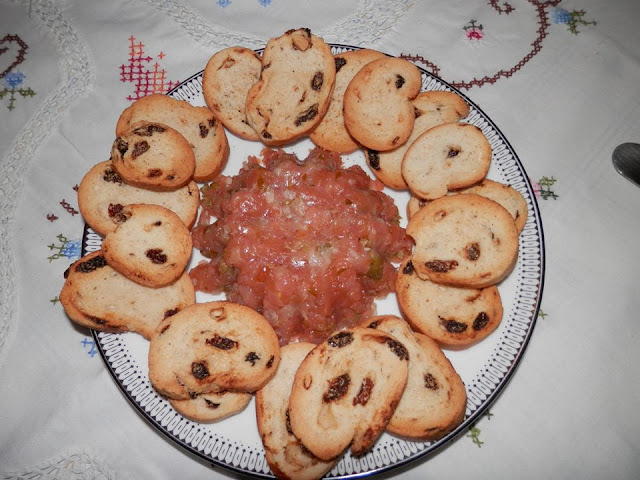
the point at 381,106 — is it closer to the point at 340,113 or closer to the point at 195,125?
the point at 340,113

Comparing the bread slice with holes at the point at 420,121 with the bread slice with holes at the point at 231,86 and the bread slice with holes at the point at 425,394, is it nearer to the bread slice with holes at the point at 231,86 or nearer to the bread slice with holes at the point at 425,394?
the bread slice with holes at the point at 231,86

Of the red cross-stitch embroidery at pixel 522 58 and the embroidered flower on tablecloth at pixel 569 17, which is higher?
the embroidered flower on tablecloth at pixel 569 17

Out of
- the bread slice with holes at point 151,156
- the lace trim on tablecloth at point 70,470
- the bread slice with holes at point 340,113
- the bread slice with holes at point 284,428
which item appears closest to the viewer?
the bread slice with holes at point 284,428

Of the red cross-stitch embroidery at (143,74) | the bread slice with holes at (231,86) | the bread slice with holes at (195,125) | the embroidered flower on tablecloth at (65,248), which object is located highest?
the bread slice with holes at (231,86)

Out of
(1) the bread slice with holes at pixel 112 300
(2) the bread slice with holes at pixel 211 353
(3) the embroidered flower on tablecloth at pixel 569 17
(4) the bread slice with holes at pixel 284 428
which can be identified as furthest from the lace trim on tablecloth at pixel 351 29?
(4) the bread slice with holes at pixel 284 428

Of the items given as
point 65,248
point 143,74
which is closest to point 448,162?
point 143,74

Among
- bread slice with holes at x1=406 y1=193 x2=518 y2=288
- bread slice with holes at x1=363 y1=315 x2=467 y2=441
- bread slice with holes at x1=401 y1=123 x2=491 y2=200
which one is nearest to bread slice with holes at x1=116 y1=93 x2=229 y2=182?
bread slice with holes at x1=401 y1=123 x2=491 y2=200

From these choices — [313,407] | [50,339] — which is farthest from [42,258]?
[313,407]
